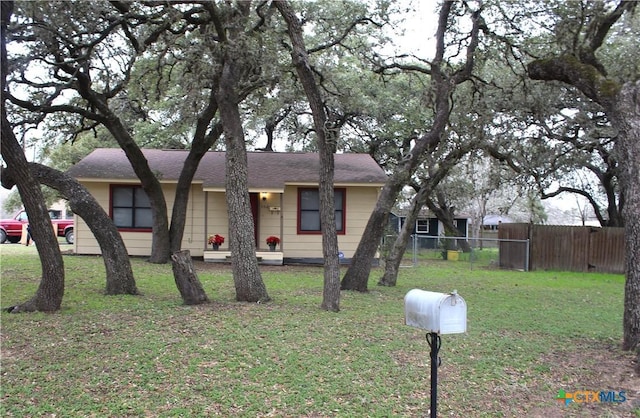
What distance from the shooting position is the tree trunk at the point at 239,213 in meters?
9.37

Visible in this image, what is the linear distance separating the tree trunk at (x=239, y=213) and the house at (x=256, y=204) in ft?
22.1

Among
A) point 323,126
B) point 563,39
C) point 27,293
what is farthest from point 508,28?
point 27,293

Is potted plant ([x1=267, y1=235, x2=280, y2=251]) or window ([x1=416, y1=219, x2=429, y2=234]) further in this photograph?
window ([x1=416, y1=219, x2=429, y2=234])

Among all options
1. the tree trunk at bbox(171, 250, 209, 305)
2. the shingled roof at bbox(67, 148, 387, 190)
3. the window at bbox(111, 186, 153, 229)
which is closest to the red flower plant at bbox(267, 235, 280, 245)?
the shingled roof at bbox(67, 148, 387, 190)

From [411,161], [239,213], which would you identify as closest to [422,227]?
[411,161]

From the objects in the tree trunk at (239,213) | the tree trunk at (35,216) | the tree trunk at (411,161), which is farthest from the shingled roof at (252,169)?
the tree trunk at (35,216)

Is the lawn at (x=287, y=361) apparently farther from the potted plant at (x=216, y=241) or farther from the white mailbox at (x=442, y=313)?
the potted plant at (x=216, y=241)

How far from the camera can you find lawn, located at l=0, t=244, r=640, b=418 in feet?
16.8

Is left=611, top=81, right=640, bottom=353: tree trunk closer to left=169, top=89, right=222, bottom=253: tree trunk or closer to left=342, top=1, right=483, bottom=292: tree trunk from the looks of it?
left=342, top=1, right=483, bottom=292: tree trunk

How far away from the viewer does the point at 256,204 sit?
1783 cm

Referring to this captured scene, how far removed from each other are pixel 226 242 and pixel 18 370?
38.2 ft

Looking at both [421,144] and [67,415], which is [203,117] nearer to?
[421,144]

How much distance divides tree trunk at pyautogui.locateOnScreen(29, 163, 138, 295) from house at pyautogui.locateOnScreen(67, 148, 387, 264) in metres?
6.67

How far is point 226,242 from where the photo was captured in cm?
1722
